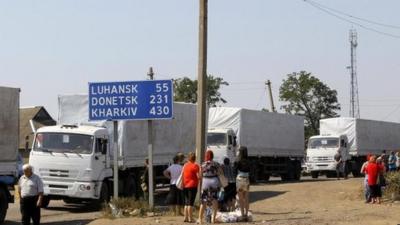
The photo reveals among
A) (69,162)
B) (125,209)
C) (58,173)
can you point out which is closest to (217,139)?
(69,162)

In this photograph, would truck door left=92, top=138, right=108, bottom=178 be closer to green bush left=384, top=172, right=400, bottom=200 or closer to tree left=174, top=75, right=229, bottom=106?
green bush left=384, top=172, right=400, bottom=200

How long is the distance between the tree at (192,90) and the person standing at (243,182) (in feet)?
175

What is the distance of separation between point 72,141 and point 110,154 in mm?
1480

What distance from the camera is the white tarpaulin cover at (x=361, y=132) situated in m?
43.2

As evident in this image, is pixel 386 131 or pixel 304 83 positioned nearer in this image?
pixel 386 131

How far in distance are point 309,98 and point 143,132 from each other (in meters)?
55.6

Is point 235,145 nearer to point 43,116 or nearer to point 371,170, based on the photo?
point 371,170

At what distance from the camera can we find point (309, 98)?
7738cm

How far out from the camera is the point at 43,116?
6594 centimetres

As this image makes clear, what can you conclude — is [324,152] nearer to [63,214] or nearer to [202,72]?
[202,72]

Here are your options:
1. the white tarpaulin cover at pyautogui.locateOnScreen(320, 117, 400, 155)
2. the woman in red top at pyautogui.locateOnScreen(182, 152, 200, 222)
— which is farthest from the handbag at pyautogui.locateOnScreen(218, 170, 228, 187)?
the white tarpaulin cover at pyautogui.locateOnScreen(320, 117, 400, 155)

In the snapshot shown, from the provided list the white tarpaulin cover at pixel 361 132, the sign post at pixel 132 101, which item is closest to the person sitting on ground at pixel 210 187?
the sign post at pixel 132 101

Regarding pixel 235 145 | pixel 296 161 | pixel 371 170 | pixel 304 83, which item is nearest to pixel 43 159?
pixel 371 170

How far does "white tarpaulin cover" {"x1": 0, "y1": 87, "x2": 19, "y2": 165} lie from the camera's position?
1725 cm
